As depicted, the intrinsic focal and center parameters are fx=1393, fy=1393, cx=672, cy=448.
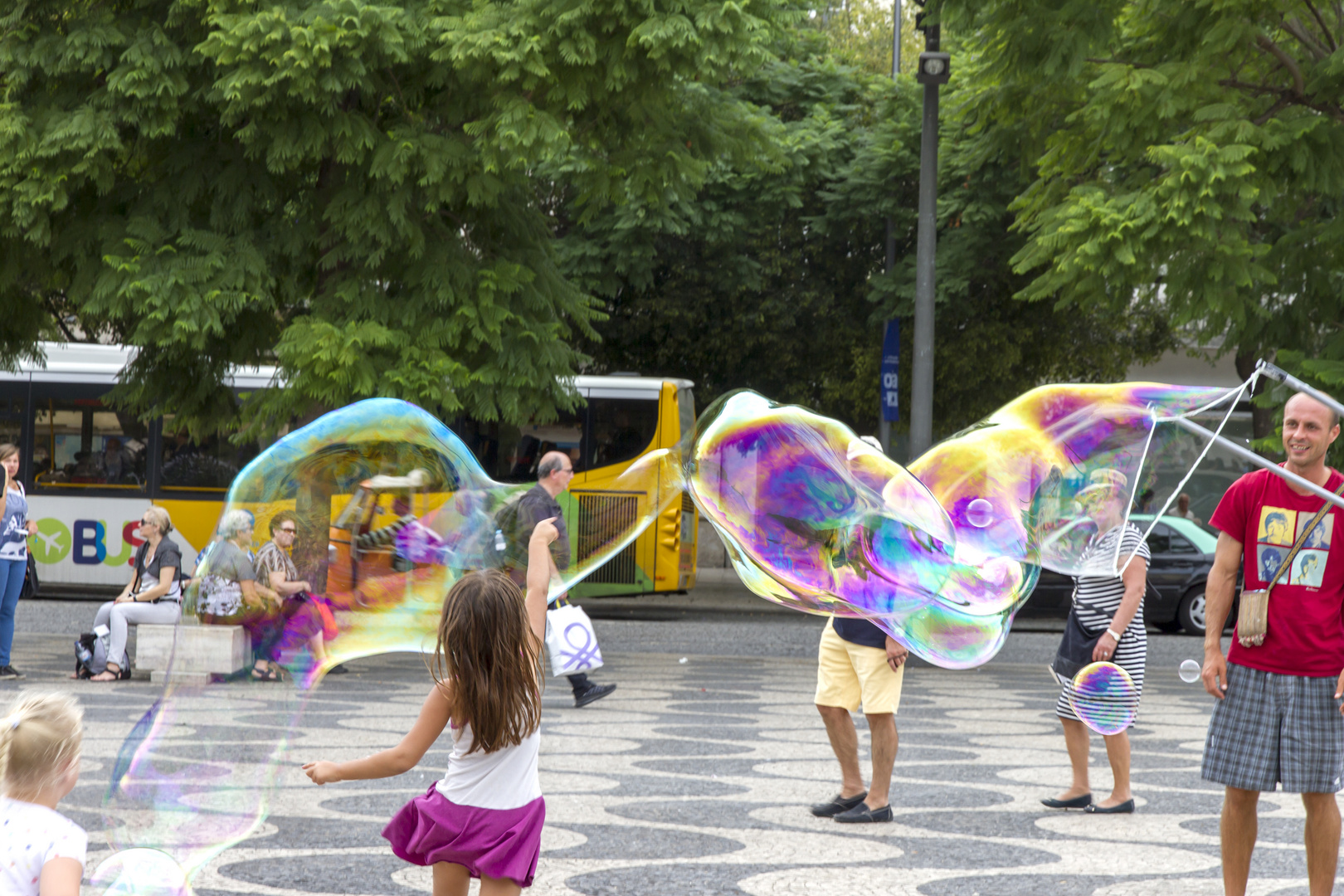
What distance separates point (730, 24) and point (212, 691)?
8.27m

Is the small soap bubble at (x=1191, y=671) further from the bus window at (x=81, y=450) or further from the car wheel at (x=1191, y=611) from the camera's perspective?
the bus window at (x=81, y=450)

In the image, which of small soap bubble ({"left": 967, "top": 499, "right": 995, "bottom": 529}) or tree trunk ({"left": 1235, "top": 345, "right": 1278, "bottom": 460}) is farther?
tree trunk ({"left": 1235, "top": 345, "right": 1278, "bottom": 460})

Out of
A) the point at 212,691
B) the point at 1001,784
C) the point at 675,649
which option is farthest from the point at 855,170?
the point at 212,691

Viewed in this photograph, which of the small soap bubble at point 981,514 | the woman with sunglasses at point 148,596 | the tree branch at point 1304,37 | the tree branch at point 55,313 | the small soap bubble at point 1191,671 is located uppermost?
the tree branch at point 1304,37

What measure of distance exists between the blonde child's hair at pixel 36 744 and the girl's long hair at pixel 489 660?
925 mm

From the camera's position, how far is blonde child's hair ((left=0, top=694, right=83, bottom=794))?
2777 mm

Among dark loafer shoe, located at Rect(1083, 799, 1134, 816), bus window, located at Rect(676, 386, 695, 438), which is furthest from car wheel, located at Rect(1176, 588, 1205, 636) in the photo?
dark loafer shoe, located at Rect(1083, 799, 1134, 816)

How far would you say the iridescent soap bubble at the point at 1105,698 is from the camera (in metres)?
6.54

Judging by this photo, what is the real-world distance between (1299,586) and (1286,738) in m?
0.53

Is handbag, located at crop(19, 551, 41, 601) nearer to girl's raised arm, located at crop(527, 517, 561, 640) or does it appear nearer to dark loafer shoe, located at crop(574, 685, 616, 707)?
dark loafer shoe, located at crop(574, 685, 616, 707)

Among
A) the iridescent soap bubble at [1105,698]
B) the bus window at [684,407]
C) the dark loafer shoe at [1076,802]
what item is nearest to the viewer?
the iridescent soap bubble at [1105,698]

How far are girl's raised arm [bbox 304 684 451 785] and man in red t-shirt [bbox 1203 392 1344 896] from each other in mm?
2763

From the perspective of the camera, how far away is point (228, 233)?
11.9 m

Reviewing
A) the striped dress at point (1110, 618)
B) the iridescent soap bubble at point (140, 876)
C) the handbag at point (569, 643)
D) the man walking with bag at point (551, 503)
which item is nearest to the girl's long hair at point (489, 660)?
the iridescent soap bubble at point (140, 876)
